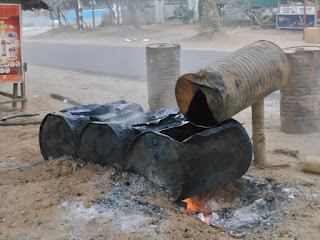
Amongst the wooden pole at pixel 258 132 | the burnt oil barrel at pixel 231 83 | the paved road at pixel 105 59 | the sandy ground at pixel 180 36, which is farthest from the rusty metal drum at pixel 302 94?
the sandy ground at pixel 180 36

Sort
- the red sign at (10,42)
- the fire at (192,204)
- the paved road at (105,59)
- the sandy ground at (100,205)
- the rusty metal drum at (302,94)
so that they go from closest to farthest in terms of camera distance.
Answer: the sandy ground at (100,205) → the fire at (192,204) → the rusty metal drum at (302,94) → the red sign at (10,42) → the paved road at (105,59)

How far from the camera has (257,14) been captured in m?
26.5

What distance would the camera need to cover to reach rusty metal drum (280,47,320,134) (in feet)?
21.9

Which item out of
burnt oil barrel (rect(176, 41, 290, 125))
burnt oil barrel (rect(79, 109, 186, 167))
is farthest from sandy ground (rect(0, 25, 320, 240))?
burnt oil barrel (rect(176, 41, 290, 125))

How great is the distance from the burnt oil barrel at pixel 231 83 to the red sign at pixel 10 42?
555 centimetres

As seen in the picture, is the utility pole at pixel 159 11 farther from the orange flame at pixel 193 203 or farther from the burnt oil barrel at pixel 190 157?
the orange flame at pixel 193 203

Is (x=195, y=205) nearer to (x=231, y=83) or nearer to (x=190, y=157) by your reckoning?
(x=190, y=157)

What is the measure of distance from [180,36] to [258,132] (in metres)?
20.6

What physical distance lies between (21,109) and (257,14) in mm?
20089

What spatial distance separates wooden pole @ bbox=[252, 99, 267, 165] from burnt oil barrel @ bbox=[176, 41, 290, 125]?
0.63 metres

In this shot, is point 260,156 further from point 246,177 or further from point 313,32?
point 313,32

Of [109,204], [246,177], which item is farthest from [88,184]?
[246,177]

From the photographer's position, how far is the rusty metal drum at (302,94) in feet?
21.9

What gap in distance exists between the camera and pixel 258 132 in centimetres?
537
